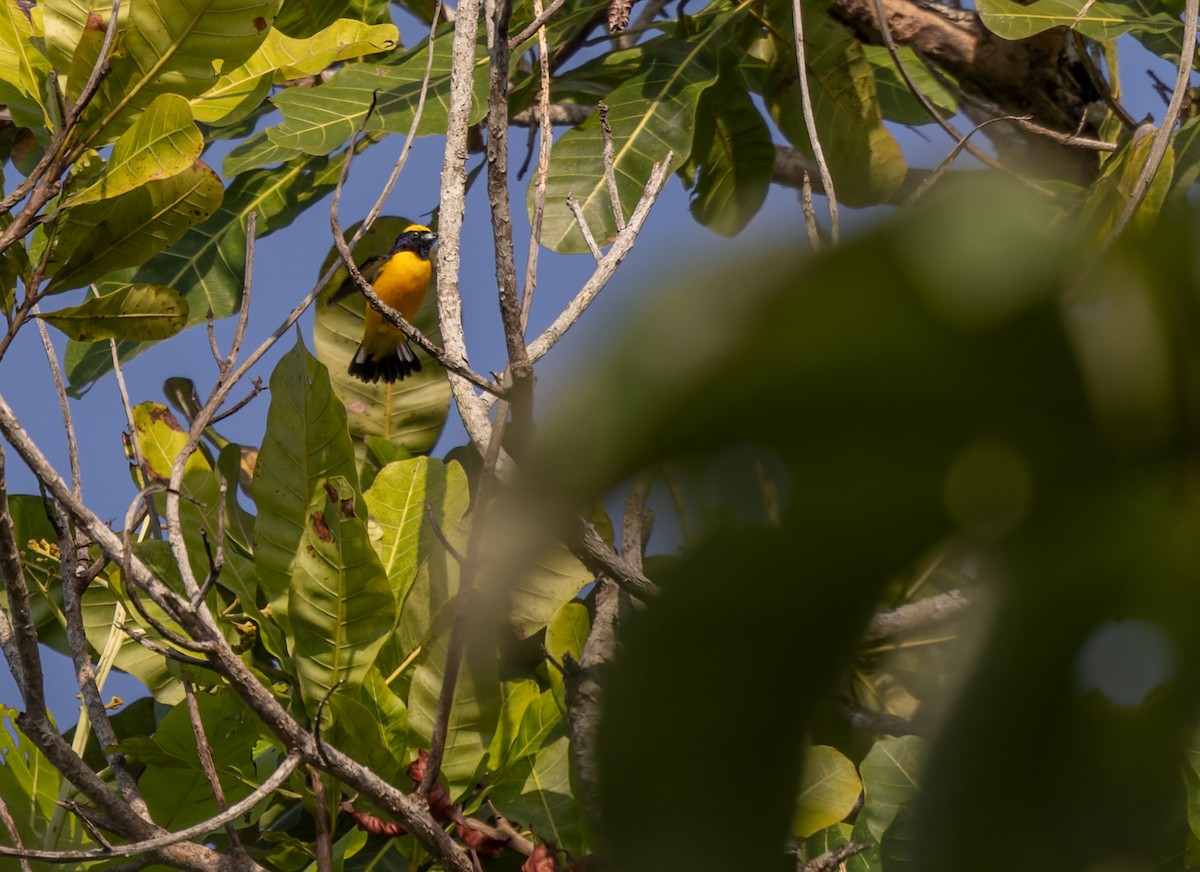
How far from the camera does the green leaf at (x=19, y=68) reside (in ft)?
5.56

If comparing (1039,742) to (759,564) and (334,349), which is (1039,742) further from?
(334,349)

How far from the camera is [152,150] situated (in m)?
1.56

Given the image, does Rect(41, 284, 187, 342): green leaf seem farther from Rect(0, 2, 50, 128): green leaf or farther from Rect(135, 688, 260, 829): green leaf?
Rect(135, 688, 260, 829): green leaf

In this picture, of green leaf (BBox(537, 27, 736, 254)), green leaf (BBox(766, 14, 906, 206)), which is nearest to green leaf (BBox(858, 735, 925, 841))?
green leaf (BBox(537, 27, 736, 254))

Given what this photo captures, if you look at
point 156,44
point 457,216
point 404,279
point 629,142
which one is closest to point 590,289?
point 457,216

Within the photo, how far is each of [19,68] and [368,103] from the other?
78cm

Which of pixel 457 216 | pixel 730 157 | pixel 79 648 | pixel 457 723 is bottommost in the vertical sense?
pixel 457 723

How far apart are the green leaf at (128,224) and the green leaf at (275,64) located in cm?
21

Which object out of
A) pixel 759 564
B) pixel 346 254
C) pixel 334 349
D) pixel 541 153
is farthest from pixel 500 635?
pixel 334 349

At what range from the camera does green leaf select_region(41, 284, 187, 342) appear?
5.32ft

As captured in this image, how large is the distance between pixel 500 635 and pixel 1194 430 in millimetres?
172

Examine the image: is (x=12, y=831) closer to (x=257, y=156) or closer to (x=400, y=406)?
(x=400, y=406)

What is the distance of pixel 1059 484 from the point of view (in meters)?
0.27

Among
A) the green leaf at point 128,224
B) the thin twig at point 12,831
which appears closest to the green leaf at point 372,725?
the thin twig at point 12,831
